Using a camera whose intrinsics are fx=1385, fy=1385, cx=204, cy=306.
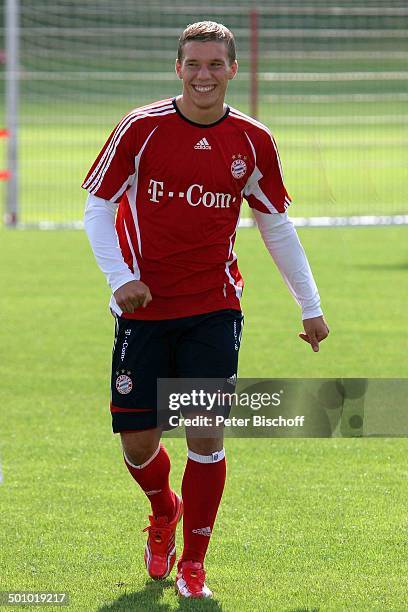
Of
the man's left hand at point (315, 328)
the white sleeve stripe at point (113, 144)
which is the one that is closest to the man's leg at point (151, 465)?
the man's left hand at point (315, 328)

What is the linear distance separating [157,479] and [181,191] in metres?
1.13

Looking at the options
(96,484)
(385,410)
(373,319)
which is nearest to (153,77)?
(373,319)

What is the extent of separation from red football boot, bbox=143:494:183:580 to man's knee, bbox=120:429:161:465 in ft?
0.86

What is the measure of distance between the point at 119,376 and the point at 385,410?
10.5 feet

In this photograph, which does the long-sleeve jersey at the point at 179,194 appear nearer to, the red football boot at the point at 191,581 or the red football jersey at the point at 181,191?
the red football jersey at the point at 181,191

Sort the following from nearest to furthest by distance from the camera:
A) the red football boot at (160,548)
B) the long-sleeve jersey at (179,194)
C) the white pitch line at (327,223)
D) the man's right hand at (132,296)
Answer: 1. the man's right hand at (132,296)
2. the long-sleeve jersey at (179,194)
3. the red football boot at (160,548)
4. the white pitch line at (327,223)

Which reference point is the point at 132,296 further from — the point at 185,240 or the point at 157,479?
the point at 157,479

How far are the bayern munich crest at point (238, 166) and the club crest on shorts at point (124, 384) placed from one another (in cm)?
84

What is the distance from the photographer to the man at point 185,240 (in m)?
4.93

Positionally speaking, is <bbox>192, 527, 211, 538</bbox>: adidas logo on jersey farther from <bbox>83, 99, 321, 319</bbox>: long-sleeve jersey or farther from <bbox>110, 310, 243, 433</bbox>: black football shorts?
<bbox>83, 99, 321, 319</bbox>: long-sleeve jersey

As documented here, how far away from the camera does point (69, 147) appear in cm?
2467

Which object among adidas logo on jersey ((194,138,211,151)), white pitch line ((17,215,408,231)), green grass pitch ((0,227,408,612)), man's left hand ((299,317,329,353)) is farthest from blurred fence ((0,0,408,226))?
adidas logo on jersey ((194,138,211,151))

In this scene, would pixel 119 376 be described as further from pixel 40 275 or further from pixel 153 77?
pixel 153 77

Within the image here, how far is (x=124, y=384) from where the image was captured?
16.6 feet
